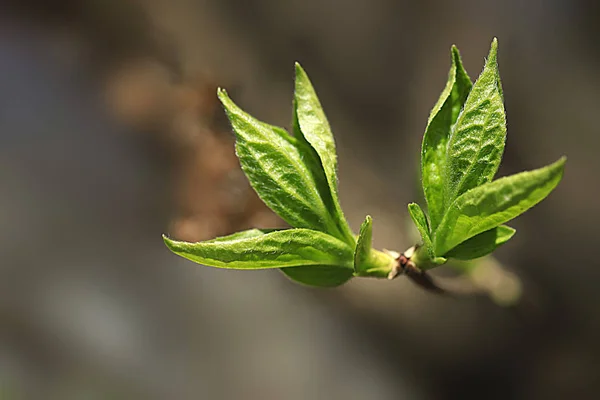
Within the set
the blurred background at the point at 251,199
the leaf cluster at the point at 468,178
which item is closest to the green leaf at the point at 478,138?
the leaf cluster at the point at 468,178

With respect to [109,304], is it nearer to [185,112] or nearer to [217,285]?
[217,285]

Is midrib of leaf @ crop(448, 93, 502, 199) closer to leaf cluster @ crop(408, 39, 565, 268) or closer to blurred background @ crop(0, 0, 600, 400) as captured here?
leaf cluster @ crop(408, 39, 565, 268)

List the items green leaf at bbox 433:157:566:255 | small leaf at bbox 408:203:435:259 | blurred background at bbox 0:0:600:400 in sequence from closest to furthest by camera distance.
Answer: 1. green leaf at bbox 433:157:566:255
2. small leaf at bbox 408:203:435:259
3. blurred background at bbox 0:0:600:400

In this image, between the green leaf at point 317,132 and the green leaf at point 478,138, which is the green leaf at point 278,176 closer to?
the green leaf at point 317,132

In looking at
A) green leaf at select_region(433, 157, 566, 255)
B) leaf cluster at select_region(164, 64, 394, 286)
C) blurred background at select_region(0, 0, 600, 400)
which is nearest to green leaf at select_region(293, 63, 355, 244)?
leaf cluster at select_region(164, 64, 394, 286)

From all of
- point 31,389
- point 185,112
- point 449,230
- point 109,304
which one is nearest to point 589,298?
point 449,230

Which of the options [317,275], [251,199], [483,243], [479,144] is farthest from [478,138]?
[251,199]

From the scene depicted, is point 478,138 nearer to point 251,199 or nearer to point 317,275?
point 317,275
